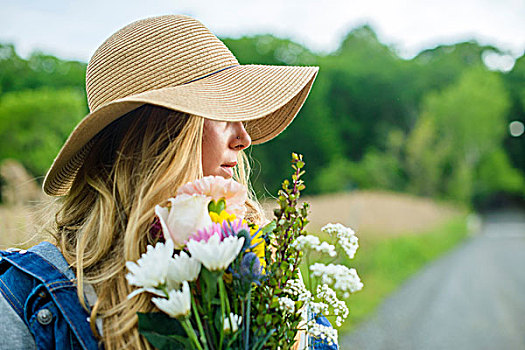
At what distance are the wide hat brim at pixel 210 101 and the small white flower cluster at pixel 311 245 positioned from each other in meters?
0.34

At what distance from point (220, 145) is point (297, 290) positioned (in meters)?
0.46

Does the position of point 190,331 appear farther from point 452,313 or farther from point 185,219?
point 452,313

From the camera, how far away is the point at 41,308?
0.95 metres

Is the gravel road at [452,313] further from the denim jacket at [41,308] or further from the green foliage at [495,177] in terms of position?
the green foliage at [495,177]

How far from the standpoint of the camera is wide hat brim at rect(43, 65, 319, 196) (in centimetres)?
101

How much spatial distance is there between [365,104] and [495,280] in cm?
3577

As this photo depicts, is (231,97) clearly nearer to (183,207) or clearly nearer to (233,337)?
(183,207)

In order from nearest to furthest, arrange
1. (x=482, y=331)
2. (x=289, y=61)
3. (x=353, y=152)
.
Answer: (x=482, y=331) → (x=289, y=61) → (x=353, y=152)

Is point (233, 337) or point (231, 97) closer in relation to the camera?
point (233, 337)

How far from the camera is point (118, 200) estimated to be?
108 cm

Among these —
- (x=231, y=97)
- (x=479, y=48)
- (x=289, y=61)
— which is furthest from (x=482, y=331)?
(x=479, y=48)

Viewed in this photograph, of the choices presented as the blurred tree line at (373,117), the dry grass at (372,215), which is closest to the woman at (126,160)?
the dry grass at (372,215)

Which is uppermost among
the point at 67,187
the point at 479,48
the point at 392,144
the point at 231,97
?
the point at 479,48

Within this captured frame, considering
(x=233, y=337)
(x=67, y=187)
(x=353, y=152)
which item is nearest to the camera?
(x=233, y=337)
